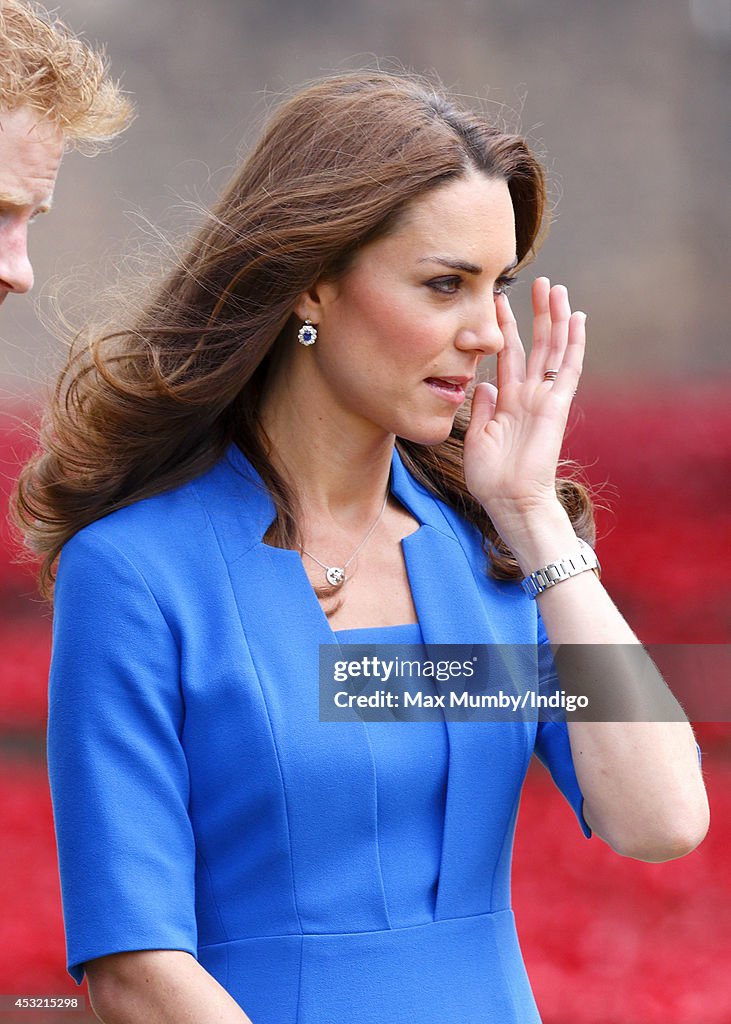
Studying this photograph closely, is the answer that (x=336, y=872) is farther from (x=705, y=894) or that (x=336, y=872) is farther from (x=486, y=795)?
(x=705, y=894)

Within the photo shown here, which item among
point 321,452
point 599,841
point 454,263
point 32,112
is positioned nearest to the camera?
point 32,112

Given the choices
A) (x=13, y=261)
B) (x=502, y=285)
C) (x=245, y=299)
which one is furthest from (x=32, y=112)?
(x=502, y=285)

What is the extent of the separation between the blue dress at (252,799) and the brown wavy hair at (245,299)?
0.10 meters

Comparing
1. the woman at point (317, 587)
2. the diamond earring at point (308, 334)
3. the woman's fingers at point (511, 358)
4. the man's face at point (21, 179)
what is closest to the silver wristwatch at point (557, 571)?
the woman at point (317, 587)

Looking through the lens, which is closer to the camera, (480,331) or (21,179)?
(21,179)

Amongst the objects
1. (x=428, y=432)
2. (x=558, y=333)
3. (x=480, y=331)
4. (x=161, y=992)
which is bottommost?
(x=161, y=992)

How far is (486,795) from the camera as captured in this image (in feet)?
5.39

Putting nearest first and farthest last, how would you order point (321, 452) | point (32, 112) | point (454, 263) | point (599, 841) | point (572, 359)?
point (32, 112) → point (454, 263) → point (321, 452) → point (572, 359) → point (599, 841)

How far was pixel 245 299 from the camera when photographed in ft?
5.65

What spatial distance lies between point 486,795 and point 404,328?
57 centimetres

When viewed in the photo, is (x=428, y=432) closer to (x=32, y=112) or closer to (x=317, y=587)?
(x=317, y=587)

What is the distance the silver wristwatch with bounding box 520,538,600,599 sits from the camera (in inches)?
66.6

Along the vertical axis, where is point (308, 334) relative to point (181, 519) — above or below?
above

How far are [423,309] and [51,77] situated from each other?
50 centimetres
